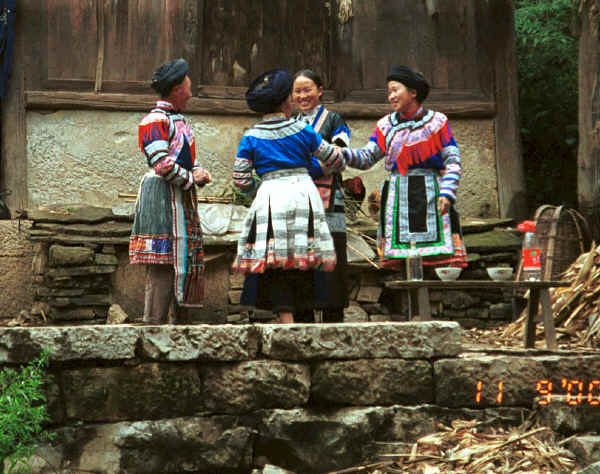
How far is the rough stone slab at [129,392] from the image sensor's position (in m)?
3.25

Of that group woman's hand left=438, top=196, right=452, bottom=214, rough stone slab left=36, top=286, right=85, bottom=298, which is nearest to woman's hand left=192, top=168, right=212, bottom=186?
woman's hand left=438, top=196, right=452, bottom=214

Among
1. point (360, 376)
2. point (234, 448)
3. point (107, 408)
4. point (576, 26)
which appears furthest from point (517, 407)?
point (576, 26)

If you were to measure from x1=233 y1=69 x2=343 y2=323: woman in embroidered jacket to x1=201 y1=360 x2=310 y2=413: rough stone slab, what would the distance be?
78 cm

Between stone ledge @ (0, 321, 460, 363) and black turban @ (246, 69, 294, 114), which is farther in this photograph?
black turban @ (246, 69, 294, 114)

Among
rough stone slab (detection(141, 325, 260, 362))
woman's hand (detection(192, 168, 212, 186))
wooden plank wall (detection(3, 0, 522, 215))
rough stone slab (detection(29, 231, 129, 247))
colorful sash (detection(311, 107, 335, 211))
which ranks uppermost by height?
wooden plank wall (detection(3, 0, 522, 215))

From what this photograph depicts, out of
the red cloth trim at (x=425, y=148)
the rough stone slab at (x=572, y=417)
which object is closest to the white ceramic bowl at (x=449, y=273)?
the red cloth trim at (x=425, y=148)

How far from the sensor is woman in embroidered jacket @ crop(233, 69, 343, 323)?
411 cm

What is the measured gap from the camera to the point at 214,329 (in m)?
3.32

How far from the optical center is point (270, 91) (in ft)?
13.8

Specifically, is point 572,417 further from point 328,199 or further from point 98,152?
point 98,152

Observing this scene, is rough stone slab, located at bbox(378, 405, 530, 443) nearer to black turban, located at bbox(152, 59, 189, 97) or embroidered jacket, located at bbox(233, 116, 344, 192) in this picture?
embroidered jacket, located at bbox(233, 116, 344, 192)

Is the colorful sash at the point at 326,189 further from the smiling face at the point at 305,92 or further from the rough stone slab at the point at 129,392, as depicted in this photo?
the rough stone slab at the point at 129,392

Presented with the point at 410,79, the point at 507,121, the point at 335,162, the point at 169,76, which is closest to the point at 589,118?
the point at 507,121

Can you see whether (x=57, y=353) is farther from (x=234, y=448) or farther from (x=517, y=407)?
(x=517, y=407)
